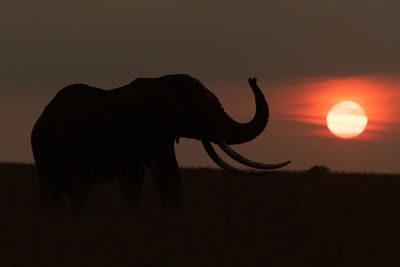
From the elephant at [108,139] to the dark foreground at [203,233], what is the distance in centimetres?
37

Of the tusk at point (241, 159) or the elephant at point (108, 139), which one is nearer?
the elephant at point (108, 139)

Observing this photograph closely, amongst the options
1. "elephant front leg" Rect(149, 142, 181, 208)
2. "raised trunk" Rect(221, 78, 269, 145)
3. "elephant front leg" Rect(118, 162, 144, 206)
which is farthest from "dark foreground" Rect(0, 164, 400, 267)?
"raised trunk" Rect(221, 78, 269, 145)

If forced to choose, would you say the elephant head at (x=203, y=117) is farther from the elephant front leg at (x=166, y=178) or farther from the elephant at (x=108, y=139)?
the elephant front leg at (x=166, y=178)

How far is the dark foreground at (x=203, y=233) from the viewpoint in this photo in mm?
6227

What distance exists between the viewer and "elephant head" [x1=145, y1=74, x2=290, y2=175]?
10.6 meters

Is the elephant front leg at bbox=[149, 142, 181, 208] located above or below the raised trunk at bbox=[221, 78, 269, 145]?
below

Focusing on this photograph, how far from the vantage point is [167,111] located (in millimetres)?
10570

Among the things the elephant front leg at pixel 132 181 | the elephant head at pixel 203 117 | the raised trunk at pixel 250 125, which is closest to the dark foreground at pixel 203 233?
the elephant front leg at pixel 132 181

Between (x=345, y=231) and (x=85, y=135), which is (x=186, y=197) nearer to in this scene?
(x=85, y=135)

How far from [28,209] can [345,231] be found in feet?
13.6

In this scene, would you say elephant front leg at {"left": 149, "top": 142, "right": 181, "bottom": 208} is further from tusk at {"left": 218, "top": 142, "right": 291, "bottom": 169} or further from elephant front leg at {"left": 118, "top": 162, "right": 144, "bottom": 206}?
tusk at {"left": 218, "top": 142, "right": 291, "bottom": 169}

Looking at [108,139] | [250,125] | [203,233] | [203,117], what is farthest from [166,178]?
[203,233]

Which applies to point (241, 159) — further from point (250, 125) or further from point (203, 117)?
point (203, 117)

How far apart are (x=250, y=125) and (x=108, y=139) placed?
2478 mm
